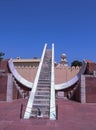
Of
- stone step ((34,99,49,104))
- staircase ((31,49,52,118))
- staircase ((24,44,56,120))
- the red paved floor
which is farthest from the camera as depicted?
stone step ((34,99,49,104))

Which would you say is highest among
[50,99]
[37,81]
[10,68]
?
[10,68]

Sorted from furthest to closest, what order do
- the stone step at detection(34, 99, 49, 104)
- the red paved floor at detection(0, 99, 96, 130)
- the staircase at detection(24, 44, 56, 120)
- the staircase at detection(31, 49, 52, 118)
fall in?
the stone step at detection(34, 99, 49, 104) → the staircase at detection(31, 49, 52, 118) → the staircase at detection(24, 44, 56, 120) → the red paved floor at detection(0, 99, 96, 130)

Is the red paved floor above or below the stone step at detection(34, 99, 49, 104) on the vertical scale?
below

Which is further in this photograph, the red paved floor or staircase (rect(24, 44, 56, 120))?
staircase (rect(24, 44, 56, 120))

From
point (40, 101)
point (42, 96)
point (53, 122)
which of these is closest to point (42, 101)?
point (40, 101)

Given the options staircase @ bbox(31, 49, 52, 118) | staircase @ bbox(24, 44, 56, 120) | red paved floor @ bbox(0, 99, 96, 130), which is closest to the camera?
red paved floor @ bbox(0, 99, 96, 130)

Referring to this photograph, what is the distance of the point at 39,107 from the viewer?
812cm

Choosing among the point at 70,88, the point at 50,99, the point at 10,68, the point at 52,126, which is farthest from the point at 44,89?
the point at 70,88

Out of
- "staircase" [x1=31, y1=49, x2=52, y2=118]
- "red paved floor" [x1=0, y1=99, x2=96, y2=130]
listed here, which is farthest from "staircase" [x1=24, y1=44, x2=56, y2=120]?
"red paved floor" [x1=0, y1=99, x2=96, y2=130]

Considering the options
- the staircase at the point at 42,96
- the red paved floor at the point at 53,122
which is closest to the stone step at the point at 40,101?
the staircase at the point at 42,96

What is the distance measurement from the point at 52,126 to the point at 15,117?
4.55 feet

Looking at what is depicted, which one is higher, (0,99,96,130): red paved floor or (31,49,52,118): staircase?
(31,49,52,118): staircase

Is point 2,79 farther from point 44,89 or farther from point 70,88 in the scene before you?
point 70,88

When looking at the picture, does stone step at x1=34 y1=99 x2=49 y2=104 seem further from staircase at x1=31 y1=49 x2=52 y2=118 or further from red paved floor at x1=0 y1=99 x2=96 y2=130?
red paved floor at x1=0 y1=99 x2=96 y2=130
